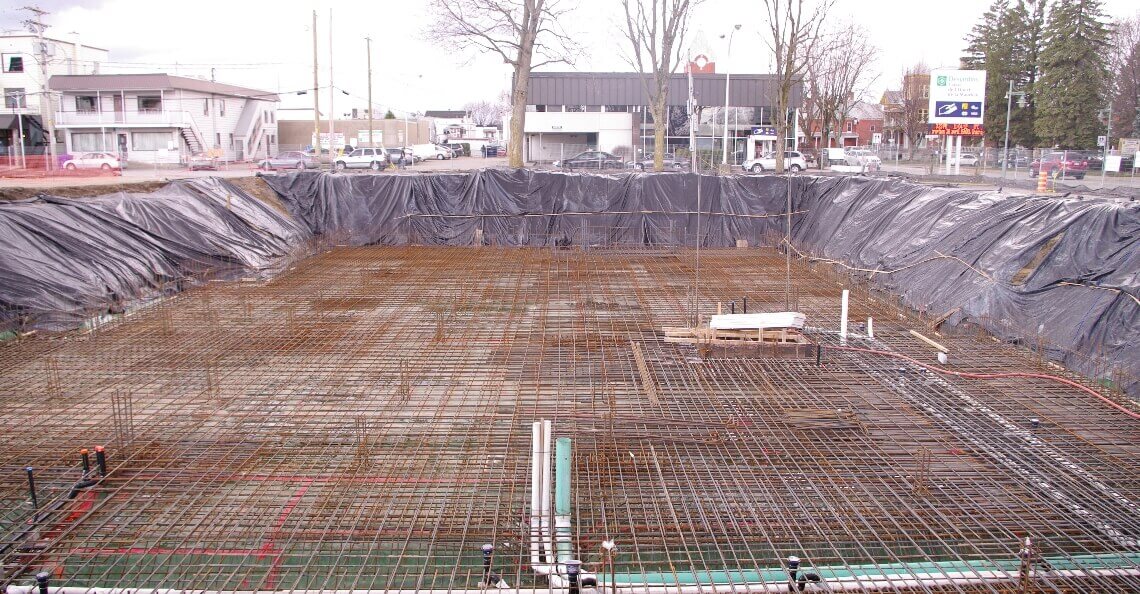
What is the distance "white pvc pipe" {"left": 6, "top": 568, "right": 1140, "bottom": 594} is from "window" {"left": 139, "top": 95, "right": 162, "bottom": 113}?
35707 millimetres

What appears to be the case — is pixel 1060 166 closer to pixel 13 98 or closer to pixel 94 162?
pixel 94 162

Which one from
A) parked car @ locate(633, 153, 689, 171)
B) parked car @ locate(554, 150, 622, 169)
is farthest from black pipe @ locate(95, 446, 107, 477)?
parked car @ locate(554, 150, 622, 169)

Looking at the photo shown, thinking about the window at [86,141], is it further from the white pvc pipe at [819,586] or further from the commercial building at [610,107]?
the white pvc pipe at [819,586]

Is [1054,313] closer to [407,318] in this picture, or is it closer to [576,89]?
[407,318]

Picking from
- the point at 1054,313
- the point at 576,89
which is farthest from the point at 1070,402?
the point at 576,89

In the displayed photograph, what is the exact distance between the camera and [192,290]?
1254 cm

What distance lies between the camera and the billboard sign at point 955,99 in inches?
818

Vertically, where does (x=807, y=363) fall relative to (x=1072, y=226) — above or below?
below

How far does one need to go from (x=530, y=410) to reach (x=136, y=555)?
3.24 m

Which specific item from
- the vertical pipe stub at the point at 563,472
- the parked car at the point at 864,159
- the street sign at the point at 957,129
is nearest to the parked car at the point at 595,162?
the parked car at the point at 864,159

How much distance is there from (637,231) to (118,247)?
10.2m

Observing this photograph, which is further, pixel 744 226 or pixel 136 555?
pixel 744 226

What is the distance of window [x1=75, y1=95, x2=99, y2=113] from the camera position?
35750mm

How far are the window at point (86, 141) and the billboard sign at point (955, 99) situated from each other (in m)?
32.3
